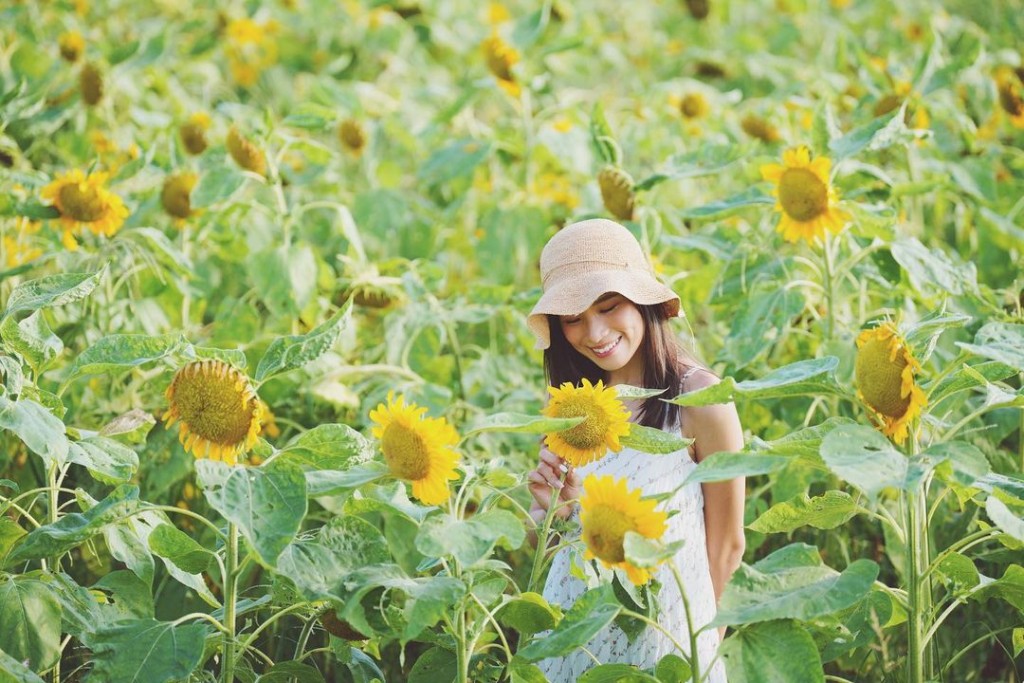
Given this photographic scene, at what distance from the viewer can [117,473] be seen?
141cm

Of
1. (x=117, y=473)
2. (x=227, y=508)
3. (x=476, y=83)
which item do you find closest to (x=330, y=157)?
(x=476, y=83)

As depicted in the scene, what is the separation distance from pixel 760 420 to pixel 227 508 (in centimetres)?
115

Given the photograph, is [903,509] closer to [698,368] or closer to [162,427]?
[698,368]

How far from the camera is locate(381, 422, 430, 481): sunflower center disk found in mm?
1280

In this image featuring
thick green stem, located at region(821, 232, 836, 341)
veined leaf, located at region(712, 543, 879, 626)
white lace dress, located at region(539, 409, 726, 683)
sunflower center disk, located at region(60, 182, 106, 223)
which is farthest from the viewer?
sunflower center disk, located at region(60, 182, 106, 223)

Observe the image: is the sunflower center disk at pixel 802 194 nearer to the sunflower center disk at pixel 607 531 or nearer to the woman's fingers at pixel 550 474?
the woman's fingers at pixel 550 474

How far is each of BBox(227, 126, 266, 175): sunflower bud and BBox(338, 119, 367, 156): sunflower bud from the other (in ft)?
2.52

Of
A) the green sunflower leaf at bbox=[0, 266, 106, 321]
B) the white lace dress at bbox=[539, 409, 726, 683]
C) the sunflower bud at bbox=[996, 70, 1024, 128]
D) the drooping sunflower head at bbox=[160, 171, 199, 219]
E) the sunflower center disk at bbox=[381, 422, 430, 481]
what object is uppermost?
the green sunflower leaf at bbox=[0, 266, 106, 321]

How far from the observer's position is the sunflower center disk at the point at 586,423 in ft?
4.36

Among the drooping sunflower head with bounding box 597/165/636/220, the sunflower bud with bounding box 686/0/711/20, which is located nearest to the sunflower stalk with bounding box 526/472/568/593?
the drooping sunflower head with bounding box 597/165/636/220

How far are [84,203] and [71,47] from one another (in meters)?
1.20

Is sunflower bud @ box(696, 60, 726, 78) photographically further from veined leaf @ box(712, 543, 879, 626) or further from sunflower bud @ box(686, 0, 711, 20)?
veined leaf @ box(712, 543, 879, 626)

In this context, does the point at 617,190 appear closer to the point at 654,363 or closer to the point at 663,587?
the point at 654,363

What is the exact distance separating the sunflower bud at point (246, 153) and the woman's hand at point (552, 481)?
1.10 meters
